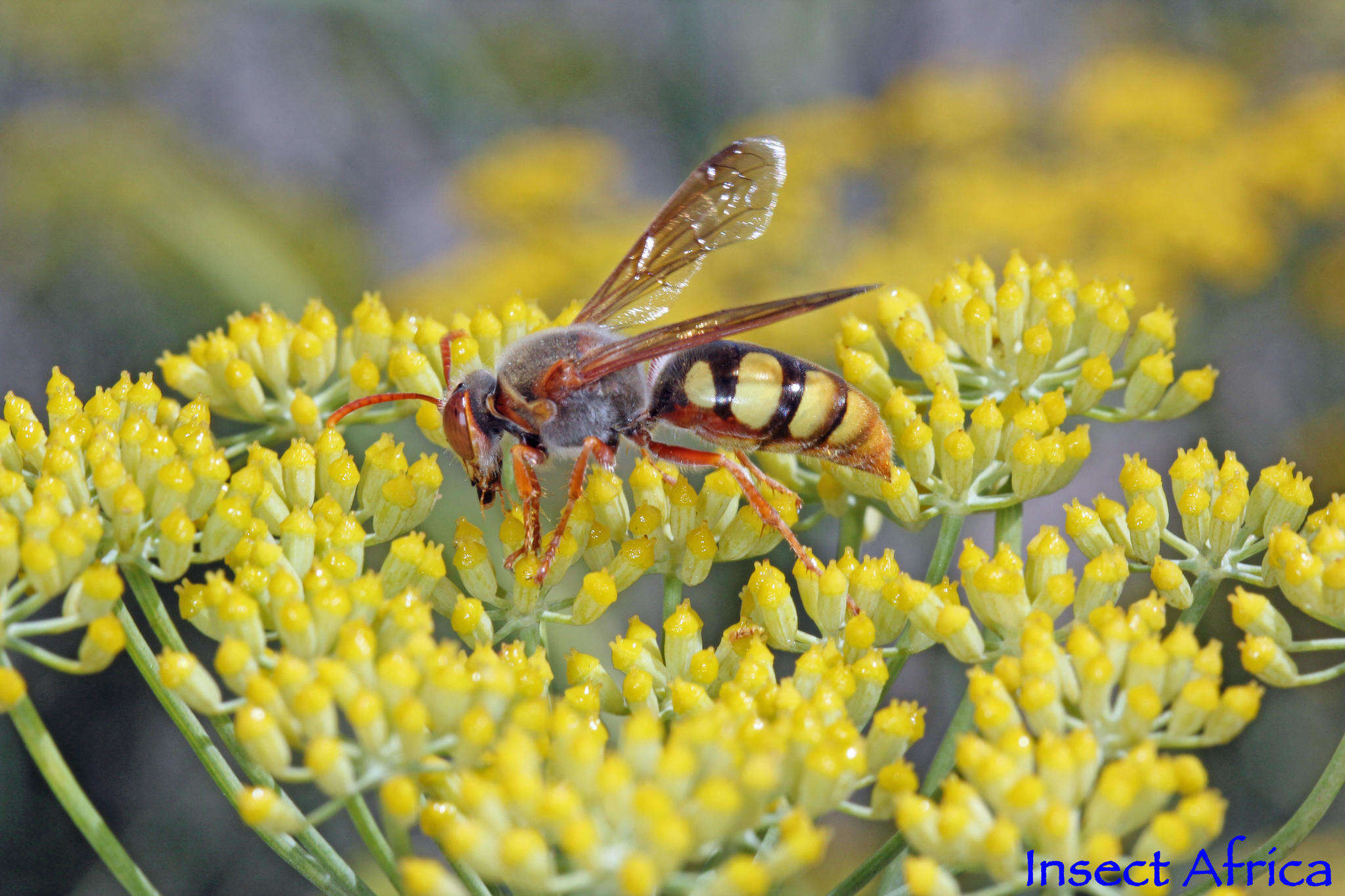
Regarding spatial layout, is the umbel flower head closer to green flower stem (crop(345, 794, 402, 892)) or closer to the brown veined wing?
green flower stem (crop(345, 794, 402, 892))

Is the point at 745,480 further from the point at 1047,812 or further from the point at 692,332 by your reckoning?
the point at 1047,812

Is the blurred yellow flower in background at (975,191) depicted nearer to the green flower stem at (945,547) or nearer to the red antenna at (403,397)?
the red antenna at (403,397)

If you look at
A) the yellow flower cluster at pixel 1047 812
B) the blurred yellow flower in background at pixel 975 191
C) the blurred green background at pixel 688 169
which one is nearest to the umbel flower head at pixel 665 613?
the yellow flower cluster at pixel 1047 812

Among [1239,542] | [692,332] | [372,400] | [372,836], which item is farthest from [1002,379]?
[372,836]

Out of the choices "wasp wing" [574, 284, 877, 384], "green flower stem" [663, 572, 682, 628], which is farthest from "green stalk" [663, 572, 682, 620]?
"wasp wing" [574, 284, 877, 384]

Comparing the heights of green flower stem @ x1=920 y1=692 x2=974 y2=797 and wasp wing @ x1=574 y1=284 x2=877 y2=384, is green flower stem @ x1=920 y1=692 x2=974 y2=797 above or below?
below

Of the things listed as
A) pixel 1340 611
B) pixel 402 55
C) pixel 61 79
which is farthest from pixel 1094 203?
pixel 61 79
